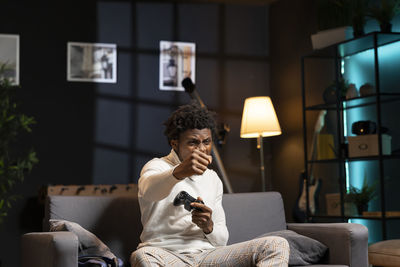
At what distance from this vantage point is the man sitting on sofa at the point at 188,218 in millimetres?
2514

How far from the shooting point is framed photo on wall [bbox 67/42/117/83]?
6102 mm

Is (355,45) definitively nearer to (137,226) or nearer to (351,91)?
(351,91)

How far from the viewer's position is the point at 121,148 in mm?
6207

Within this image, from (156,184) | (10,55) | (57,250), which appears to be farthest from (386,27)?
(10,55)

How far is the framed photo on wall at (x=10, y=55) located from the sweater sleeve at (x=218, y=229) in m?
3.60

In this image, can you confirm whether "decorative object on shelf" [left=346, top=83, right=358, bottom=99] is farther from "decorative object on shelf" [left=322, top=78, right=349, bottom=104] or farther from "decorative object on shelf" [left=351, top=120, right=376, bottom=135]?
"decorative object on shelf" [left=351, top=120, right=376, bottom=135]

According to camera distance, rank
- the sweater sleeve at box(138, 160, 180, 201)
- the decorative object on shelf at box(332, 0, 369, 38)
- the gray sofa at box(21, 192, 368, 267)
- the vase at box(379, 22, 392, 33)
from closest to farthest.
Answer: the sweater sleeve at box(138, 160, 180, 201) → the gray sofa at box(21, 192, 368, 267) → the vase at box(379, 22, 392, 33) → the decorative object on shelf at box(332, 0, 369, 38)

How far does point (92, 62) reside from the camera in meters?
6.16

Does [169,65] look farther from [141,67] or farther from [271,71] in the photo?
[271,71]

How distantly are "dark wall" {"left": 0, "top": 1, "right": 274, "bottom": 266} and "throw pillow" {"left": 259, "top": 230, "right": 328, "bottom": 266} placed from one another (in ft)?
11.5

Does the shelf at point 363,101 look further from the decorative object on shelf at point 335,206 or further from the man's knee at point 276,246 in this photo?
the man's knee at point 276,246

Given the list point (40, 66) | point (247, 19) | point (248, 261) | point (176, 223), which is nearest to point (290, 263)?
point (248, 261)

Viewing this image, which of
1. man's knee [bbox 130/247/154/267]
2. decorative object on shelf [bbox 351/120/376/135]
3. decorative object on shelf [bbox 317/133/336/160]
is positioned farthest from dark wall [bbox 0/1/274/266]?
man's knee [bbox 130/247/154/267]

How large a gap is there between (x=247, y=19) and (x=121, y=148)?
2.13 metres
